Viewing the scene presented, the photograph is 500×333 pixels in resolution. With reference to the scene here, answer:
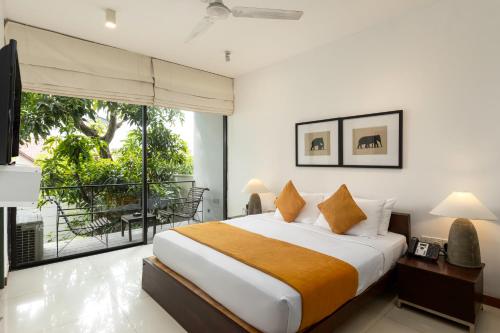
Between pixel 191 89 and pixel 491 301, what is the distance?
4.37 m

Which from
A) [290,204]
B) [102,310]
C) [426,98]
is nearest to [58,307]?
[102,310]

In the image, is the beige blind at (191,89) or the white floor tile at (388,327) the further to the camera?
the beige blind at (191,89)

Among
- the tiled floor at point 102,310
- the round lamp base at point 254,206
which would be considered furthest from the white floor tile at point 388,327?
the round lamp base at point 254,206

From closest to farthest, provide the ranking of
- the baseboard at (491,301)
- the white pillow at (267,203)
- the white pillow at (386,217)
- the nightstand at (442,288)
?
1. the nightstand at (442,288)
2. the baseboard at (491,301)
3. the white pillow at (386,217)
4. the white pillow at (267,203)

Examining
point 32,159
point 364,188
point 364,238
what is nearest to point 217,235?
point 364,238

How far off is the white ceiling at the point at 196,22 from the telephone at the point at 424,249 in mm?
2314

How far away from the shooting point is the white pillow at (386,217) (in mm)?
2740

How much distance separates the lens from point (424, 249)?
96.7 inches

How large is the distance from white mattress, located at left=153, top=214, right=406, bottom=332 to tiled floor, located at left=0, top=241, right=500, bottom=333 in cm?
37

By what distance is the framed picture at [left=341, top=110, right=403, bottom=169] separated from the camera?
2874 millimetres

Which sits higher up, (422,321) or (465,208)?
(465,208)

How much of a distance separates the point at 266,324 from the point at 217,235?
1160 millimetres

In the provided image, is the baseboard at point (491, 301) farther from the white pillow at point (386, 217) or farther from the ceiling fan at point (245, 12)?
the ceiling fan at point (245, 12)

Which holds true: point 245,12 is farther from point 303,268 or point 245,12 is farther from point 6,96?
point 303,268
